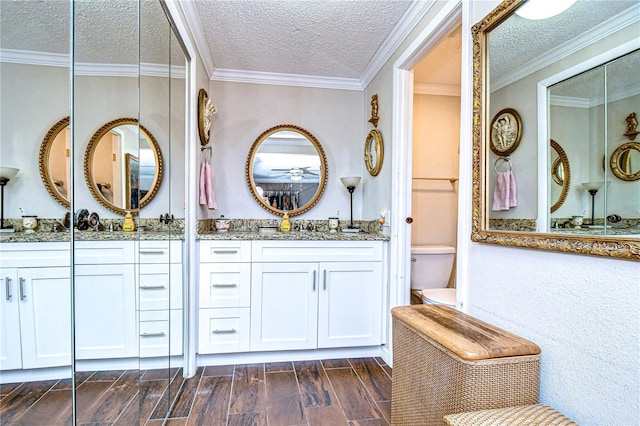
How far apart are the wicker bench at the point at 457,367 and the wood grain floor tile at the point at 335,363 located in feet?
3.26

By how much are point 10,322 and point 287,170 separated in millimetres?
2514

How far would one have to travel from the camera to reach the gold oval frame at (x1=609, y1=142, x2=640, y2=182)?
851 mm

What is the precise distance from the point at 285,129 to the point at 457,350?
2.50 meters

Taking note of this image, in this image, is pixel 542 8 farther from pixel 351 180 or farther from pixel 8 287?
pixel 351 180

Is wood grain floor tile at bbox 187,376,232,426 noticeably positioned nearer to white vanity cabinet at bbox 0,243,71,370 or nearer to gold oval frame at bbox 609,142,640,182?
white vanity cabinet at bbox 0,243,71,370

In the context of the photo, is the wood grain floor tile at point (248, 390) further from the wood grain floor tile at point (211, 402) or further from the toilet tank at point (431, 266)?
the toilet tank at point (431, 266)

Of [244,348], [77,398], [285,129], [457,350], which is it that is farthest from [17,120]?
[285,129]

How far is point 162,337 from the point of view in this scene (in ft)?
5.51

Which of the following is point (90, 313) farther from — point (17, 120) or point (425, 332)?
point (425, 332)

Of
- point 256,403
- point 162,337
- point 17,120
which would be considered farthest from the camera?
point 256,403

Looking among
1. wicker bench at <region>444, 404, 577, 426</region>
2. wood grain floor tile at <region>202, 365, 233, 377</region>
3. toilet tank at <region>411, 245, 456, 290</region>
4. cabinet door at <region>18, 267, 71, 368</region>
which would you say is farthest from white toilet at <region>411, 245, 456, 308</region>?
cabinet door at <region>18, 267, 71, 368</region>

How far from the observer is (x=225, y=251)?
7.67ft

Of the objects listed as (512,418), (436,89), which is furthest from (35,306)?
(436,89)

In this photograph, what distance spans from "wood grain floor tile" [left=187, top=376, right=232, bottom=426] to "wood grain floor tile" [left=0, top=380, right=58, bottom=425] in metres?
1.19
